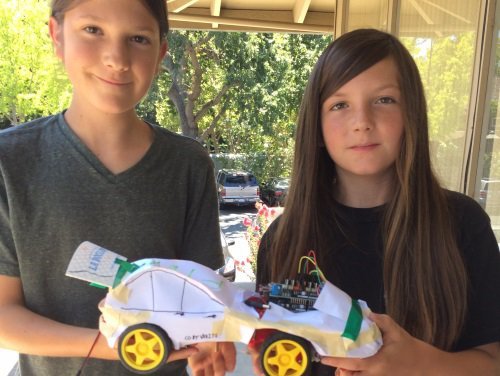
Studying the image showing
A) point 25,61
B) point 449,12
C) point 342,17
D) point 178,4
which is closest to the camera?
point 449,12

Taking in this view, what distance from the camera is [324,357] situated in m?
1.00

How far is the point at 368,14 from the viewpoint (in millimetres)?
5227

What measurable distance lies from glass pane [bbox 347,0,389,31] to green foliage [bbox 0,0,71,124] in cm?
1040

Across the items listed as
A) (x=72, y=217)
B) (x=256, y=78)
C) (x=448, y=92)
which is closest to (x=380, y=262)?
(x=72, y=217)

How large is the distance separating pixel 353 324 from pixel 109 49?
97cm

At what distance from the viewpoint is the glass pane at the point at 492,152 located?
294 centimetres

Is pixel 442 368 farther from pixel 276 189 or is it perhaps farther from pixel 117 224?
pixel 276 189

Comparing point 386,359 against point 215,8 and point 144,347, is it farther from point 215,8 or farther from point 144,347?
point 215,8

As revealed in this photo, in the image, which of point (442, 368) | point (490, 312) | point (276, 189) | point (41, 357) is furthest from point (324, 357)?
point (276, 189)

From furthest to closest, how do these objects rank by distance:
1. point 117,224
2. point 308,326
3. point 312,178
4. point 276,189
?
point 276,189 → point 312,178 → point 117,224 → point 308,326

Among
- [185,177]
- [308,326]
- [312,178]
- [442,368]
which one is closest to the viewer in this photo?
[308,326]

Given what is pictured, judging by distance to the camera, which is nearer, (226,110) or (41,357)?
→ (41,357)

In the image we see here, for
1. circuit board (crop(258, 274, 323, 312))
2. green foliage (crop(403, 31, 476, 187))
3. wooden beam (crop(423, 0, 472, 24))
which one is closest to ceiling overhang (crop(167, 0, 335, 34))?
wooden beam (crop(423, 0, 472, 24))

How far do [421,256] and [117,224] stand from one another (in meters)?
0.97
